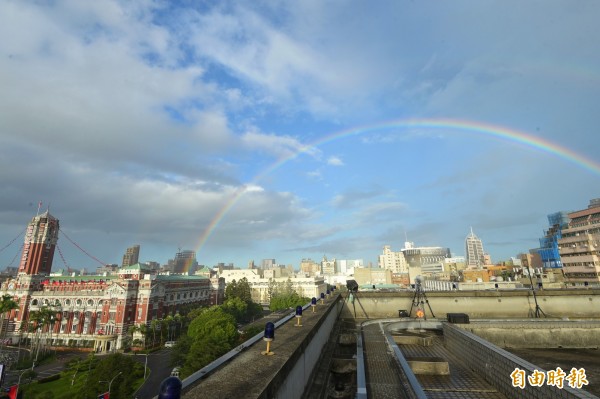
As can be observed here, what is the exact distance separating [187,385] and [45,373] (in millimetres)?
76212

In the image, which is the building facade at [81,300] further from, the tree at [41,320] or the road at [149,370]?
the road at [149,370]

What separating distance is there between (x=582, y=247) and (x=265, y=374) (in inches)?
4365

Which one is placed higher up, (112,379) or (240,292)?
(240,292)

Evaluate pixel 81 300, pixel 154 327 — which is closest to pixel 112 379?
pixel 154 327

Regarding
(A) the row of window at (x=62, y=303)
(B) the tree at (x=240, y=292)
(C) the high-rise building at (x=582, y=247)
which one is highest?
(C) the high-rise building at (x=582, y=247)

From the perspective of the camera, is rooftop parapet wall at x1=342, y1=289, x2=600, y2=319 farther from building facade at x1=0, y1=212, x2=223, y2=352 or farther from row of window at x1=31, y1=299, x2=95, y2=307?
row of window at x1=31, y1=299, x2=95, y2=307

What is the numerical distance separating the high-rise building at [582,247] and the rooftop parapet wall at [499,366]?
9312 cm

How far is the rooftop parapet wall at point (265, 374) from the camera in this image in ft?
19.0

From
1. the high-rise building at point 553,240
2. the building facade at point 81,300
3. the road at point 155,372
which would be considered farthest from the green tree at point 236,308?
the high-rise building at point 553,240

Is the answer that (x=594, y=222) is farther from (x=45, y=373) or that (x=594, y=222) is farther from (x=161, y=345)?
(x=45, y=373)

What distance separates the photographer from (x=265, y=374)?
6734mm

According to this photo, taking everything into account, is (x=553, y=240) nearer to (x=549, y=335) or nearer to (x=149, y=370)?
(x=549, y=335)

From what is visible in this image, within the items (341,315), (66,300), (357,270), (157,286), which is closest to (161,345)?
(157,286)

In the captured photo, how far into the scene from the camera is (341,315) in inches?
1169
